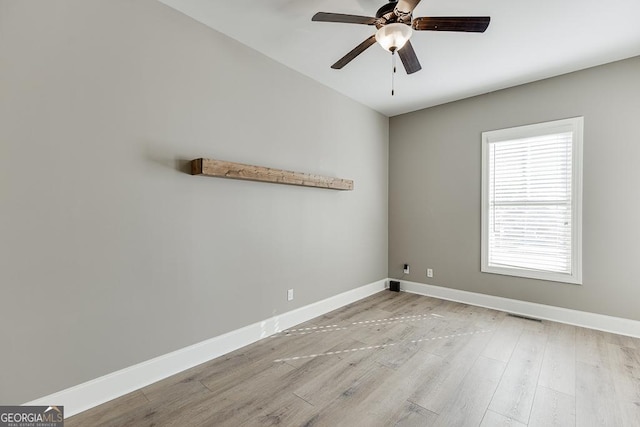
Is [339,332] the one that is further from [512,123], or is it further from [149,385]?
[512,123]

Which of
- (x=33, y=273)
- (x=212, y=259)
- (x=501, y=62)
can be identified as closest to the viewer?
(x=33, y=273)

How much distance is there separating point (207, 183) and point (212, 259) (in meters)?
0.66

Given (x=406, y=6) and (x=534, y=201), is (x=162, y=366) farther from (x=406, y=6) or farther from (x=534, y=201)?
(x=534, y=201)

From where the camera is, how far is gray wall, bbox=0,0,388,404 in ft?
5.44

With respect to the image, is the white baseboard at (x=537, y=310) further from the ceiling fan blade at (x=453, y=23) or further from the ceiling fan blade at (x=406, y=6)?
the ceiling fan blade at (x=406, y=6)

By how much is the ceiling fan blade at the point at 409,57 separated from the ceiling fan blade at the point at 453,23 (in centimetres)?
19

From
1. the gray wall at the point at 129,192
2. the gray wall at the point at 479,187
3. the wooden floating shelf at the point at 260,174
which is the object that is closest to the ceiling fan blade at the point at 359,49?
the gray wall at the point at 129,192

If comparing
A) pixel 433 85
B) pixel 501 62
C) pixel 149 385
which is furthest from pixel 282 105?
pixel 149 385

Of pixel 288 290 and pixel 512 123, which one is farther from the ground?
pixel 512 123

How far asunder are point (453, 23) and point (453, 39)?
0.94 metres

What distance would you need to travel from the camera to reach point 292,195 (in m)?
3.19

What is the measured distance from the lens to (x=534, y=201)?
3475 mm

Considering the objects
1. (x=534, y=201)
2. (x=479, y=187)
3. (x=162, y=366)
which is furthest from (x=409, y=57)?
(x=162, y=366)

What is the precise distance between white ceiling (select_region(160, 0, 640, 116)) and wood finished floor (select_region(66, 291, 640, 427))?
2.83m
